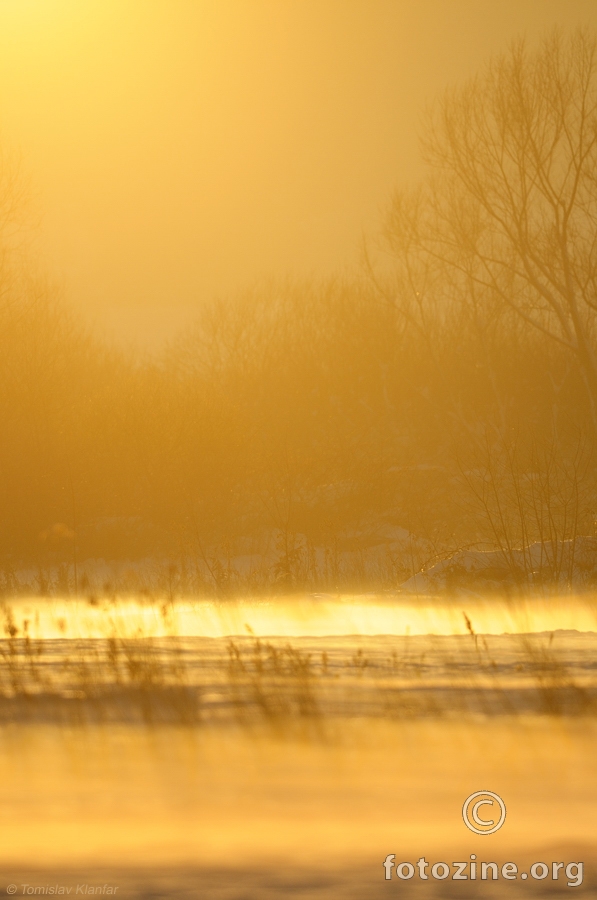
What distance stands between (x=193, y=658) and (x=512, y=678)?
3.38 feet

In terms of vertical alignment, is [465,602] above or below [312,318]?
below

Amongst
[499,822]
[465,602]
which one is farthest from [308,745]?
[465,602]

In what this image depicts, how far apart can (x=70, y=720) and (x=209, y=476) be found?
63.4ft

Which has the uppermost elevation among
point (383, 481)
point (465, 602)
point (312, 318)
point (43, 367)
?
point (312, 318)

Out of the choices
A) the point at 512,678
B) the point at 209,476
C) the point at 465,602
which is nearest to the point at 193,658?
the point at 512,678

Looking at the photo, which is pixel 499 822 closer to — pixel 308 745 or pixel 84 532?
pixel 308 745

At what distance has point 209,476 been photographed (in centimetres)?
2167

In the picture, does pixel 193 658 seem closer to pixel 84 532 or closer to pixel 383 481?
pixel 84 532

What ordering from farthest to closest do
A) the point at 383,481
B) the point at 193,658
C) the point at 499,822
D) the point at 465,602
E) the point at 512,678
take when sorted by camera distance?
the point at 383,481 → the point at 465,602 → the point at 193,658 → the point at 512,678 → the point at 499,822

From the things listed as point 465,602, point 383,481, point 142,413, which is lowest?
point 465,602

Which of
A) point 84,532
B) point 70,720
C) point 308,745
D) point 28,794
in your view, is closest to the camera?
point 28,794

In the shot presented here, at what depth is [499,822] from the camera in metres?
1.64

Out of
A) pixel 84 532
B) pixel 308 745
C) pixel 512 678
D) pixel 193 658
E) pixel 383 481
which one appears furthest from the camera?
pixel 383 481

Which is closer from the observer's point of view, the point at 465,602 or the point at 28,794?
the point at 28,794
